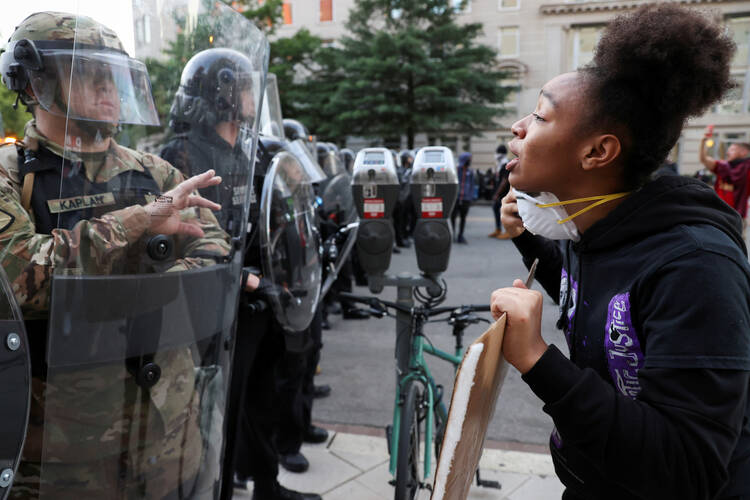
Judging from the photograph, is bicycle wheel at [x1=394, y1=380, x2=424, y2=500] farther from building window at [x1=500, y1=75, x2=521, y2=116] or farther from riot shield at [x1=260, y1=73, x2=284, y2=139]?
building window at [x1=500, y1=75, x2=521, y2=116]

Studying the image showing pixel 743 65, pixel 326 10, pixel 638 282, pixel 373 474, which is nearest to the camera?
pixel 638 282

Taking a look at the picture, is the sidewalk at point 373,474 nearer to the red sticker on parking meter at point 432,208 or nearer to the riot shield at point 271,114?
the red sticker on parking meter at point 432,208

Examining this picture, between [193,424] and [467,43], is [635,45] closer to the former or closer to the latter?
[193,424]

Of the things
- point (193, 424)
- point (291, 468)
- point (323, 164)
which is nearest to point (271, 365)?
point (291, 468)

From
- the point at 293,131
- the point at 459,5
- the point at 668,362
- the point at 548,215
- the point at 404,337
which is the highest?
the point at 459,5

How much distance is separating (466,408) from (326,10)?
29.1 m

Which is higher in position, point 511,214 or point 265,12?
point 265,12

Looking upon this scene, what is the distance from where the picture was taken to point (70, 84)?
1195 millimetres

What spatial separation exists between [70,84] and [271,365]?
1730 millimetres

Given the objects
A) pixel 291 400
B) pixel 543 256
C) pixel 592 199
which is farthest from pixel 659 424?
pixel 291 400

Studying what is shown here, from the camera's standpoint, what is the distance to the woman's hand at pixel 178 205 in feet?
4.11

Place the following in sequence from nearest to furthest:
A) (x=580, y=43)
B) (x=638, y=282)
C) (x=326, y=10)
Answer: (x=638, y=282) → (x=580, y=43) → (x=326, y=10)

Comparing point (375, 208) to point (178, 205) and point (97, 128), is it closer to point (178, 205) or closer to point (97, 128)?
point (178, 205)

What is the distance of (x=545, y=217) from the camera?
130 centimetres
